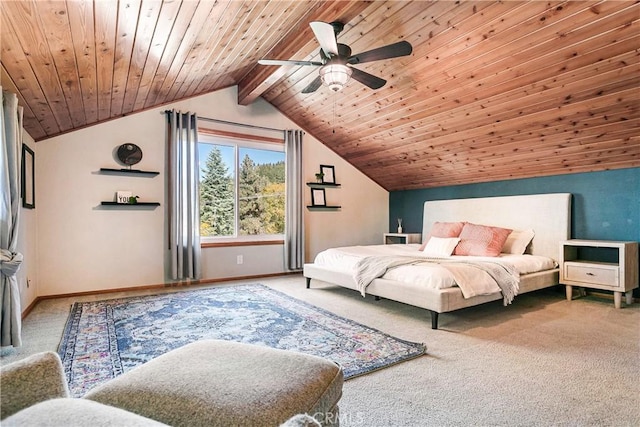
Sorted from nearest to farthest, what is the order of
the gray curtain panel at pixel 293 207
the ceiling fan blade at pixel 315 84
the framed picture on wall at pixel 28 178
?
the ceiling fan blade at pixel 315 84 → the framed picture on wall at pixel 28 178 → the gray curtain panel at pixel 293 207

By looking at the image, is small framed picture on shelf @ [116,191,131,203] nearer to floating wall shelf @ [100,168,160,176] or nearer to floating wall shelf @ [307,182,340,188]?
floating wall shelf @ [100,168,160,176]

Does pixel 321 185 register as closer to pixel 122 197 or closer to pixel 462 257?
pixel 462 257

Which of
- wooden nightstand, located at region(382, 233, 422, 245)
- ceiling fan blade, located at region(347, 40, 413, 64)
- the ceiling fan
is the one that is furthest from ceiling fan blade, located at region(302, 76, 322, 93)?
wooden nightstand, located at region(382, 233, 422, 245)

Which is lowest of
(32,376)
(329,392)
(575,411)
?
(575,411)

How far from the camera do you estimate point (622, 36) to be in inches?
104

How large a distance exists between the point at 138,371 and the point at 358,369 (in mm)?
1415

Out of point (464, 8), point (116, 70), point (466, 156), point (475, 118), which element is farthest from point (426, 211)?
point (116, 70)

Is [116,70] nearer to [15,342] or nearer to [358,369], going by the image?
[15,342]

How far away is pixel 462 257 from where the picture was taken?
431 cm

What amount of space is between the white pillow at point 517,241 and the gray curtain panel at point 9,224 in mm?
5226

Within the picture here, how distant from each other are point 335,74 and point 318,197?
137 inches

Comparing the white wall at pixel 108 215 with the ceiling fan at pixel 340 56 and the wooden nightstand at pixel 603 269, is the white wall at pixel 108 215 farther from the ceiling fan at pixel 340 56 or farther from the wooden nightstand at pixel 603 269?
the wooden nightstand at pixel 603 269

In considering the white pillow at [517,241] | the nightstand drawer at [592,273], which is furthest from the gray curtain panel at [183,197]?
the nightstand drawer at [592,273]

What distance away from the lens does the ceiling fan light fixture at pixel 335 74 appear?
2.86 meters
